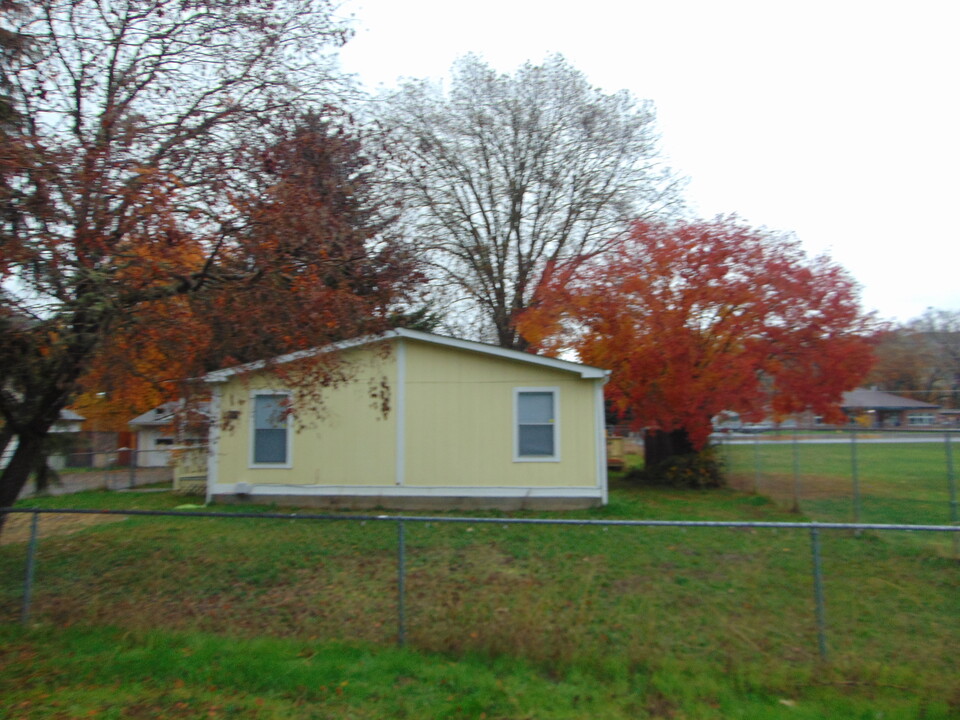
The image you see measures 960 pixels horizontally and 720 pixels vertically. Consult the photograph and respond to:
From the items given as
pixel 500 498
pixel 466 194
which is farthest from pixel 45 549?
pixel 466 194

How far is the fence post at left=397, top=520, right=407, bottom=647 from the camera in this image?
19.8ft

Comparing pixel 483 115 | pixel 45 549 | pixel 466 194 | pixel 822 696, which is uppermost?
pixel 483 115

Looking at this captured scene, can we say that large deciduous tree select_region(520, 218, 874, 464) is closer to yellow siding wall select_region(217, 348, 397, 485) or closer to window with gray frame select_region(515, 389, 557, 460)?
window with gray frame select_region(515, 389, 557, 460)

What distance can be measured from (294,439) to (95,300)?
28.8 feet

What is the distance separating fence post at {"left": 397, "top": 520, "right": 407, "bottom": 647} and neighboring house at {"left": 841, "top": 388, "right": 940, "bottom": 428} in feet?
102

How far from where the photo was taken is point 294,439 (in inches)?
603

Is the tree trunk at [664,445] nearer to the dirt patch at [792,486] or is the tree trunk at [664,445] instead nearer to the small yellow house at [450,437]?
the dirt patch at [792,486]

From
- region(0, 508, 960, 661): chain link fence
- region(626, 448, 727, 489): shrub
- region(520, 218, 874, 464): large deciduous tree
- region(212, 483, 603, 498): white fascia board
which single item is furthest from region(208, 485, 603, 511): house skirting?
region(0, 508, 960, 661): chain link fence

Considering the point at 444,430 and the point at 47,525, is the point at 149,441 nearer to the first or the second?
the point at 444,430

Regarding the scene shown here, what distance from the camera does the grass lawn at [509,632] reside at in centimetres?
511

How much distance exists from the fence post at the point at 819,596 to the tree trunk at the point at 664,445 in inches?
594

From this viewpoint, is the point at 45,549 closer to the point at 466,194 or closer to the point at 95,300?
the point at 95,300

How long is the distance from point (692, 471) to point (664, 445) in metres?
1.63

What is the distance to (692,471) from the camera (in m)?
19.3
